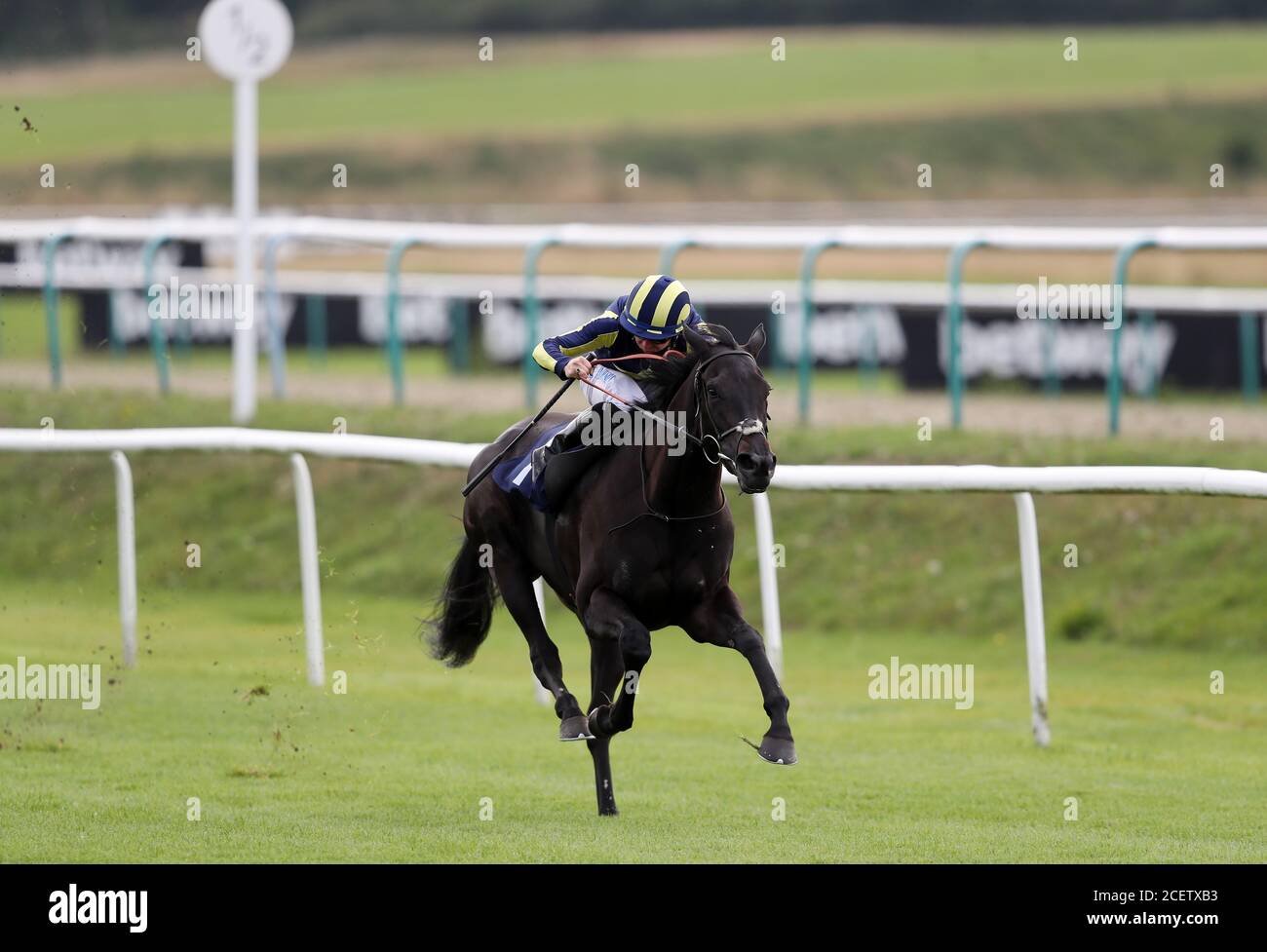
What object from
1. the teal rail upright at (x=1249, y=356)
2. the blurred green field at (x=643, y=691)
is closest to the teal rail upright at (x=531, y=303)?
the blurred green field at (x=643, y=691)

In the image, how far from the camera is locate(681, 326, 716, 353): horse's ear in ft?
20.2

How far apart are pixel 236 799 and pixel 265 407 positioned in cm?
775

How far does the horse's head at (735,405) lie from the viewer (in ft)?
18.8

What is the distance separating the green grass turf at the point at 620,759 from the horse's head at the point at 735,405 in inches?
45.4

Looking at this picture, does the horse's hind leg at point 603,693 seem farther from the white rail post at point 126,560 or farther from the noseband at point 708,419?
the white rail post at point 126,560

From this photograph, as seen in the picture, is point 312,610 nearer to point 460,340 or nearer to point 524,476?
point 524,476

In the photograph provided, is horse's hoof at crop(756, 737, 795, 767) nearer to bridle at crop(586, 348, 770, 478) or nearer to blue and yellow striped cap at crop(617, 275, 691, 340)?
bridle at crop(586, 348, 770, 478)

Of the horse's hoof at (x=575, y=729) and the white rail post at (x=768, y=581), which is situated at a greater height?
the white rail post at (x=768, y=581)

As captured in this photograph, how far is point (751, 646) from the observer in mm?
6234

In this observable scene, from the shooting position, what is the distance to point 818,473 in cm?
829

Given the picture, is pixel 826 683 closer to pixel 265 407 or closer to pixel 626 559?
pixel 626 559

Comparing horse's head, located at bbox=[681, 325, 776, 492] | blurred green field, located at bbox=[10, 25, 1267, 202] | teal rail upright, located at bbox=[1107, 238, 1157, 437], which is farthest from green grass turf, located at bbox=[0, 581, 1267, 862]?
blurred green field, located at bbox=[10, 25, 1267, 202]

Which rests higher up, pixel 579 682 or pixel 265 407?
pixel 265 407
